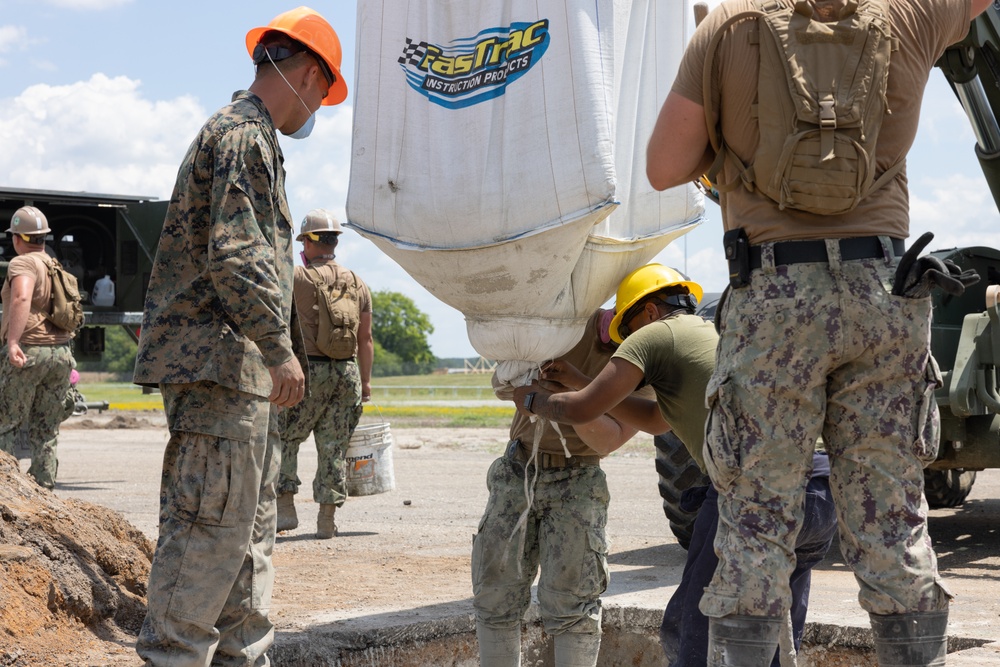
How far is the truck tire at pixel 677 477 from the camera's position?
20.3 feet

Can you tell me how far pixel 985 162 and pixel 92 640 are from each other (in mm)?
5396

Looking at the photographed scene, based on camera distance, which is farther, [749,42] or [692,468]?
[692,468]

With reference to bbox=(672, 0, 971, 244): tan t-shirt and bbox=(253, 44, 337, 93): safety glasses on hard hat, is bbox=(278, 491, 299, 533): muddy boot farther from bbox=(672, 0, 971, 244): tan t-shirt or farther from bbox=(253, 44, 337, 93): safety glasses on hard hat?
bbox=(672, 0, 971, 244): tan t-shirt

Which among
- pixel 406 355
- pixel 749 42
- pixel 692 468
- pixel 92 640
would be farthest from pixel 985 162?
pixel 406 355

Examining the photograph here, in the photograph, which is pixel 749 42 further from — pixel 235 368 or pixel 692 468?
pixel 692 468

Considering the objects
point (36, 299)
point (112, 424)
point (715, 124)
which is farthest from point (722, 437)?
point (112, 424)

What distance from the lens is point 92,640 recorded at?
3977 mm

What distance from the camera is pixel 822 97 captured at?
2.63m

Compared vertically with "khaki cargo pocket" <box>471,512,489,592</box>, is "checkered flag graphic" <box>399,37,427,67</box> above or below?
above

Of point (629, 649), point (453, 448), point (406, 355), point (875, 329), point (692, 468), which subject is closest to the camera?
point (875, 329)

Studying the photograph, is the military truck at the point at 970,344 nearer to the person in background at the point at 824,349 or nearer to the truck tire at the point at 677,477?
the truck tire at the point at 677,477

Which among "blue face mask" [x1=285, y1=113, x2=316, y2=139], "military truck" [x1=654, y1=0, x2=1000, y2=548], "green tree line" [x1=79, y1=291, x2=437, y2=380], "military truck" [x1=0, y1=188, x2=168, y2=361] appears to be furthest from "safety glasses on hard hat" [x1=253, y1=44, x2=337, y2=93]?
"green tree line" [x1=79, y1=291, x2=437, y2=380]

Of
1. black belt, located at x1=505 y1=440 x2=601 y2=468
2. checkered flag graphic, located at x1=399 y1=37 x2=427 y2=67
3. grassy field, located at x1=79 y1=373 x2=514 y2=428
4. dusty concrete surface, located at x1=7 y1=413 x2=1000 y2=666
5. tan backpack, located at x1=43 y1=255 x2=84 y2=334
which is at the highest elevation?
checkered flag graphic, located at x1=399 y1=37 x2=427 y2=67

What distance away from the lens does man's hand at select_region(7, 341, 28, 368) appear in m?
7.33
